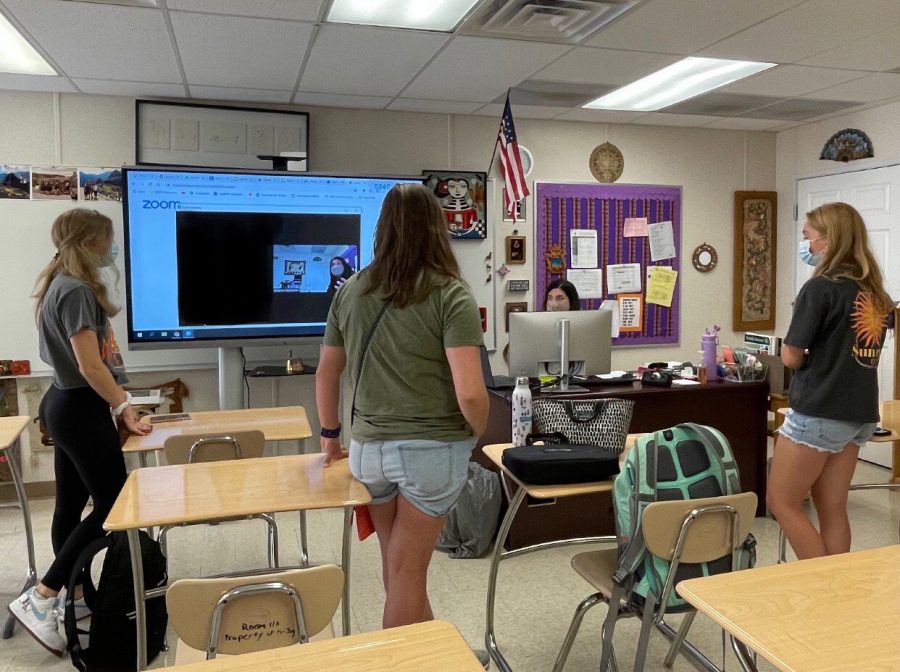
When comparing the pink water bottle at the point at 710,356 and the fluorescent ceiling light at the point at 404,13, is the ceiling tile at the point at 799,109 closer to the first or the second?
the pink water bottle at the point at 710,356

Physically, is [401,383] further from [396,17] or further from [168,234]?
[168,234]

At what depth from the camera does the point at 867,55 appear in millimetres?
3555

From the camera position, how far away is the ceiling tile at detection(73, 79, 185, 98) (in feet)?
12.9

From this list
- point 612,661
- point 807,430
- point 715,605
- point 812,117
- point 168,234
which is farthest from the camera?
point 812,117

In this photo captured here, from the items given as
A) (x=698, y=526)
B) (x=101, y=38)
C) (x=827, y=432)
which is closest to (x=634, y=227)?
(x=827, y=432)

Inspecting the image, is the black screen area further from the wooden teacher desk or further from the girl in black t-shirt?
the girl in black t-shirt

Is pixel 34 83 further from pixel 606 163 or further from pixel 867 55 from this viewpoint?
pixel 867 55

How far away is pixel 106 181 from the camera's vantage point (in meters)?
4.21

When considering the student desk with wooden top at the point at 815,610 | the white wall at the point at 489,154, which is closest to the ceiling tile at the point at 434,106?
the white wall at the point at 489,154

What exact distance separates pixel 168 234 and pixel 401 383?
2531mm

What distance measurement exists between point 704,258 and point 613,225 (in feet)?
2.58

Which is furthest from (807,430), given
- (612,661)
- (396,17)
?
(396,17)

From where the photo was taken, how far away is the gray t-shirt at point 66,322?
2.45 m

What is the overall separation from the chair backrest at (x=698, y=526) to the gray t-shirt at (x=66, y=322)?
1.87m
